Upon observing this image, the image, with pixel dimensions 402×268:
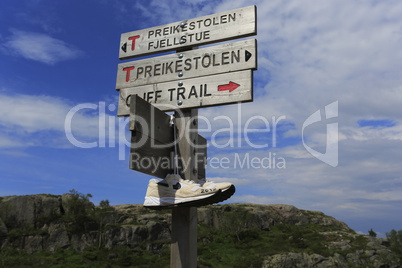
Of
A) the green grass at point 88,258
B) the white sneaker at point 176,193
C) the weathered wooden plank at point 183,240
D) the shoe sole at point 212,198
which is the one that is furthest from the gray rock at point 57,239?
the shoe sole at point 212,198

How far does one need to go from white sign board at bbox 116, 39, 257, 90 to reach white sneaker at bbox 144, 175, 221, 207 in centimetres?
158

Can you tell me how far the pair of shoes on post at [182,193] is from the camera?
350 cm

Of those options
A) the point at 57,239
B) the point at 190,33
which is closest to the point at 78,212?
the point at 57,239

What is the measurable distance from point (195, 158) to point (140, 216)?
4830cm

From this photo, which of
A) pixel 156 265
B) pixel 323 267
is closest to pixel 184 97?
pixel 156 265

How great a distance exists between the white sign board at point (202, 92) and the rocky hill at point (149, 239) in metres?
31.2

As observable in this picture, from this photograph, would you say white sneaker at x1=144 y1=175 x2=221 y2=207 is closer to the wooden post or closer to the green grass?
the wooden post

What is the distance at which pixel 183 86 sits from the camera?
4543mm

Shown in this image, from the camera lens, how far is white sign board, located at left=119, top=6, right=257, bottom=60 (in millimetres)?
4645

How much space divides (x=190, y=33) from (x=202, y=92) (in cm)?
104

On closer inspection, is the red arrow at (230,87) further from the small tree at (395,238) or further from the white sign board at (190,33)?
the small tree at (395,238)

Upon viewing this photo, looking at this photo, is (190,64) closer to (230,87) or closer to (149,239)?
(230,87)

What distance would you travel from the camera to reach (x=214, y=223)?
53.9 m

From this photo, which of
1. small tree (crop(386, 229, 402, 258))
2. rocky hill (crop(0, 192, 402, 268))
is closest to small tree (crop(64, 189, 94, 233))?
rocky hill (crop(0, 192, 402, 268))
